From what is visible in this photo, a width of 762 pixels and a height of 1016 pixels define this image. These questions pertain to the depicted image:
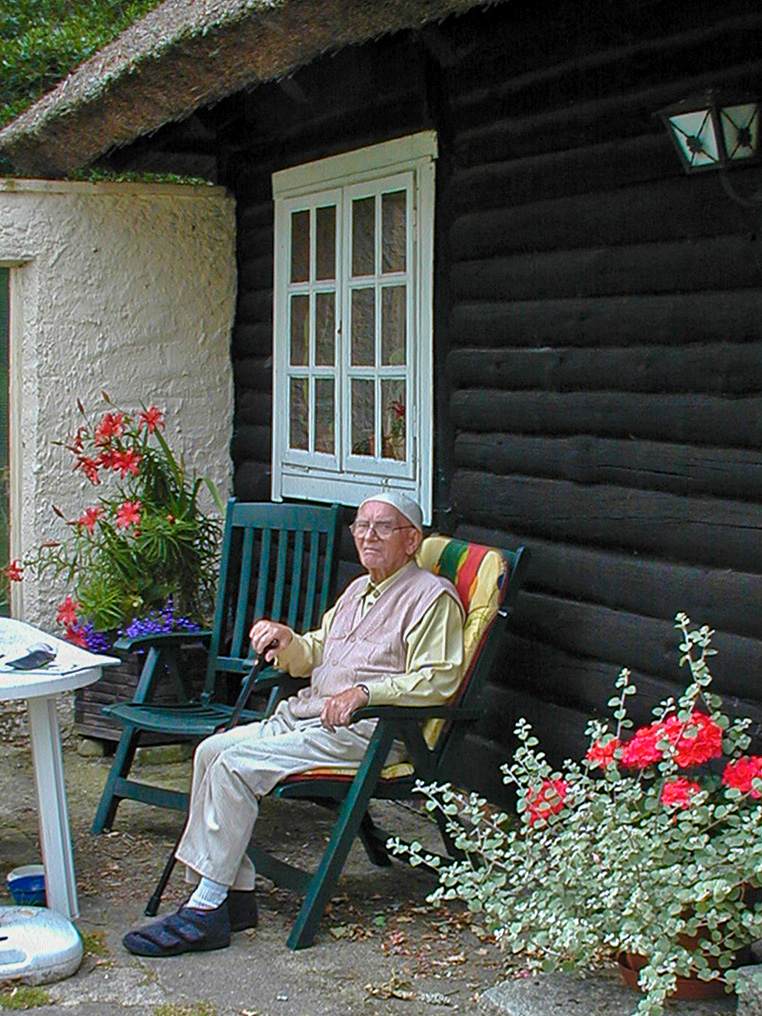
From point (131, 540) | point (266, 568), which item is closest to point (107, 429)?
point (131, 540)

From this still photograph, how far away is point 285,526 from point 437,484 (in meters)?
0.57

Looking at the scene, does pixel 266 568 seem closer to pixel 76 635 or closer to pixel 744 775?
pixel 76 635

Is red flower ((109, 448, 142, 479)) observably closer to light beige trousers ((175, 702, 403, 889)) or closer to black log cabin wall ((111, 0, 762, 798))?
black log cabin wall ((111, 0, 762, 798))

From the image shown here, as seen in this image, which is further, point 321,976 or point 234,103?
point 234,103

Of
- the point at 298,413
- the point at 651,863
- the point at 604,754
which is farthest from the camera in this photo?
the point at 298,413

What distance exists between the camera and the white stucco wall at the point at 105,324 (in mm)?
6078

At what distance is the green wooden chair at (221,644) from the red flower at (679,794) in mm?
1542

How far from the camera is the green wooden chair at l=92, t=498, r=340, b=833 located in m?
4.64

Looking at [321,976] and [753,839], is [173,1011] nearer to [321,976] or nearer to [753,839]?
[321,976]

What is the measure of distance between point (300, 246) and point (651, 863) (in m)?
3.17

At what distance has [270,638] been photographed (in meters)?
4.37

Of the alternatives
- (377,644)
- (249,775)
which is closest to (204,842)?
(249,775)

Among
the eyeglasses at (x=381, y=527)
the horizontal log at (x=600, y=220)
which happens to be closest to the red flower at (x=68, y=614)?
the eyeglasses at (x=381, y=527)

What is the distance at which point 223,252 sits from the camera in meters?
6.38
